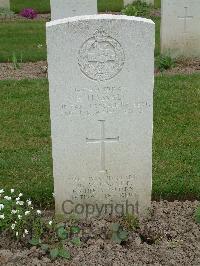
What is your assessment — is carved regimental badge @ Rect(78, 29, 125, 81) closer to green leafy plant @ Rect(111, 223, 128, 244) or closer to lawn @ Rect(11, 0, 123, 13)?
green leafy plant @ Rect(111, 223, 128, 244)

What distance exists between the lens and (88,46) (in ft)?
12.9

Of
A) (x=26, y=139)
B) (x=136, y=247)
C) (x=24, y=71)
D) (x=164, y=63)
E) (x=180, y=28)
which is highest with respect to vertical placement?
(x=180, y=28)

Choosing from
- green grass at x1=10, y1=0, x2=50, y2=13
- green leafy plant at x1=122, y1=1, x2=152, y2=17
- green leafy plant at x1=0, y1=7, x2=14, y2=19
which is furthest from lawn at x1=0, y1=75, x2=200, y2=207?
green grass at x1=10, y1=0, x2=50, y2=13

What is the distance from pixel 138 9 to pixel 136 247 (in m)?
10.1

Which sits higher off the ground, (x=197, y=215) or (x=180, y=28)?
(x=180, y=28)

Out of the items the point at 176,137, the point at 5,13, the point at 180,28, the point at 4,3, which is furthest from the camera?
the point at 4,3

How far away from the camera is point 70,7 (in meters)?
9.57

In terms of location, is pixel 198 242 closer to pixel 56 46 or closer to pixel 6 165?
pixel 56 46

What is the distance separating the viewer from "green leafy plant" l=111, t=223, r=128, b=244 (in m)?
4.09

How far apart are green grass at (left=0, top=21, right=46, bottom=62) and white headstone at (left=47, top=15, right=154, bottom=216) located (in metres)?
5.85

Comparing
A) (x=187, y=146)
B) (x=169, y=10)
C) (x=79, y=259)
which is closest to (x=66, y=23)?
(x=79, y=259)

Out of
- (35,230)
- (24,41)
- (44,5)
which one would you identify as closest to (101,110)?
(35,230)

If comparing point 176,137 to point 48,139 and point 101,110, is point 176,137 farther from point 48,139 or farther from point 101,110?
point 101,110

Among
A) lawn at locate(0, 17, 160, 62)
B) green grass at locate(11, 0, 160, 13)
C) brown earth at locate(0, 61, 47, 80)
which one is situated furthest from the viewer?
green grass at locate(11, 0, 160, 13)
